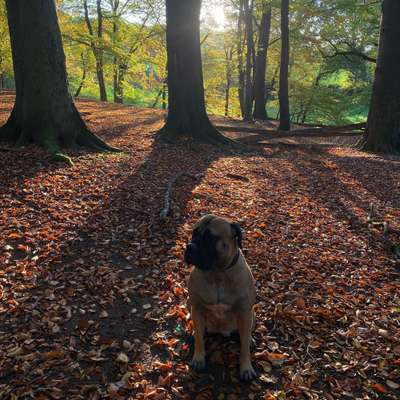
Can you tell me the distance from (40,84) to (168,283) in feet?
21.1

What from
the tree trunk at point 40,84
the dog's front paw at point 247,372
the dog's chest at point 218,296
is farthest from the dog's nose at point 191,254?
the tree trunk at point 40,84

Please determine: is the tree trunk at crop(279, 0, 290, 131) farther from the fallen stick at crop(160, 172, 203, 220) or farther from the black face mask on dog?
the black face mask on dog

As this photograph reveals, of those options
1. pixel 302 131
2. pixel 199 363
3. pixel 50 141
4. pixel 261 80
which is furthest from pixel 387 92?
pixel 261 80

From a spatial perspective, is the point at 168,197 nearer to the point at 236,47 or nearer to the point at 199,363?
the point at 199,363

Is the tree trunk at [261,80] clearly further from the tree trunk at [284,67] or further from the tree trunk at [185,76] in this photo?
the tree trunk at [185,76]

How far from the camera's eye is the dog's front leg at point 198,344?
329 cm

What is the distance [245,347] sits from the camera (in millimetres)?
3256

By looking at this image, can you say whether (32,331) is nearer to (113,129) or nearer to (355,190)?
(355,190)

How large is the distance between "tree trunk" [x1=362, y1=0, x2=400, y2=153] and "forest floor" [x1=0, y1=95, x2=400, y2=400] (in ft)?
15.7

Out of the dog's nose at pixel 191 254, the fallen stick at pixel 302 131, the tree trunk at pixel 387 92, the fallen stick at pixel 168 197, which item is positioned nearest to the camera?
the dog's nose at pixel 191 254

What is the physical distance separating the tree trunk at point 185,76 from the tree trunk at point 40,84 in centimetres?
377

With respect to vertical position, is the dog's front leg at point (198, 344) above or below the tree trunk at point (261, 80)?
below

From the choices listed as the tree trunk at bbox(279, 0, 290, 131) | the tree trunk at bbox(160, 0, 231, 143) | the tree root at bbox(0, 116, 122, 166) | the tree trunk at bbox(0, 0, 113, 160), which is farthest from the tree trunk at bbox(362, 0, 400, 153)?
the tree trunk at bbox(0, 0, 113, 160)

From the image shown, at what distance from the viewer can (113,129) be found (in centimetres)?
1409
